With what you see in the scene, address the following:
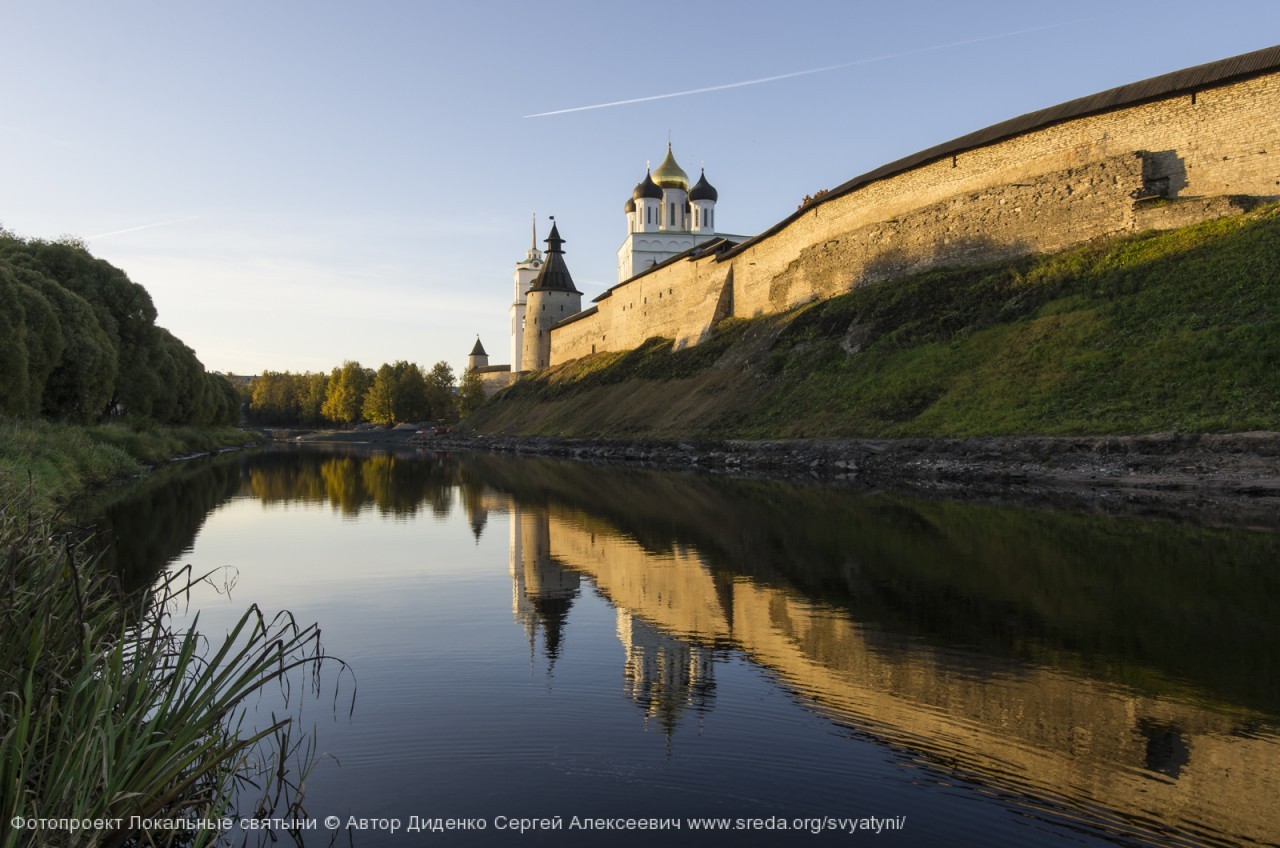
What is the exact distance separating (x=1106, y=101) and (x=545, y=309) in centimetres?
6695

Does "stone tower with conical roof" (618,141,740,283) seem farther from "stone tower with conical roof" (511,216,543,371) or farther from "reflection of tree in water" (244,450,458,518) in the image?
"reflection of tree in water" (244,450,458,518)

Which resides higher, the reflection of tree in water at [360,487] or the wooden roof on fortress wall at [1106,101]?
the wooden roof on fortress wall at [1106,101]

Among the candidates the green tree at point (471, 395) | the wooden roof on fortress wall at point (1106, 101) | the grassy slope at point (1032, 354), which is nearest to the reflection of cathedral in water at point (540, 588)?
the grassy slope at point (1032, 354)

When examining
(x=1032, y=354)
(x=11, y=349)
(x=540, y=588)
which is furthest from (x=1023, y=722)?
(x=11, y=349)

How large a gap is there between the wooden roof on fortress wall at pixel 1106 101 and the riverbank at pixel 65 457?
3406 centimetres

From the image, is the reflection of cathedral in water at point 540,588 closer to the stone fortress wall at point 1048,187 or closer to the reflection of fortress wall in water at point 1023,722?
the reflection of fortress wall in water at point 1023,722

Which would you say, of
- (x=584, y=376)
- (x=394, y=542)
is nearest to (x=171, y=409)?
(x=584, y=376)

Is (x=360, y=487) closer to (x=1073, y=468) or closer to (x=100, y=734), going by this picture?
(x=1073, y=468)

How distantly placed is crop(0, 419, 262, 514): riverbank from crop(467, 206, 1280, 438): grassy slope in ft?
67.5

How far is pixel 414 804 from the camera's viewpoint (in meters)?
4.45

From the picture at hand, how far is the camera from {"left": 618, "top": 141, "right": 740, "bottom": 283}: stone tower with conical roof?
94.6 m

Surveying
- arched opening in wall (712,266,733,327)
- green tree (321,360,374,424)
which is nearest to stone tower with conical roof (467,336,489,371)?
green tree (321,360,374,424)

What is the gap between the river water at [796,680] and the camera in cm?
436

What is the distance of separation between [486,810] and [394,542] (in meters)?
10.9
